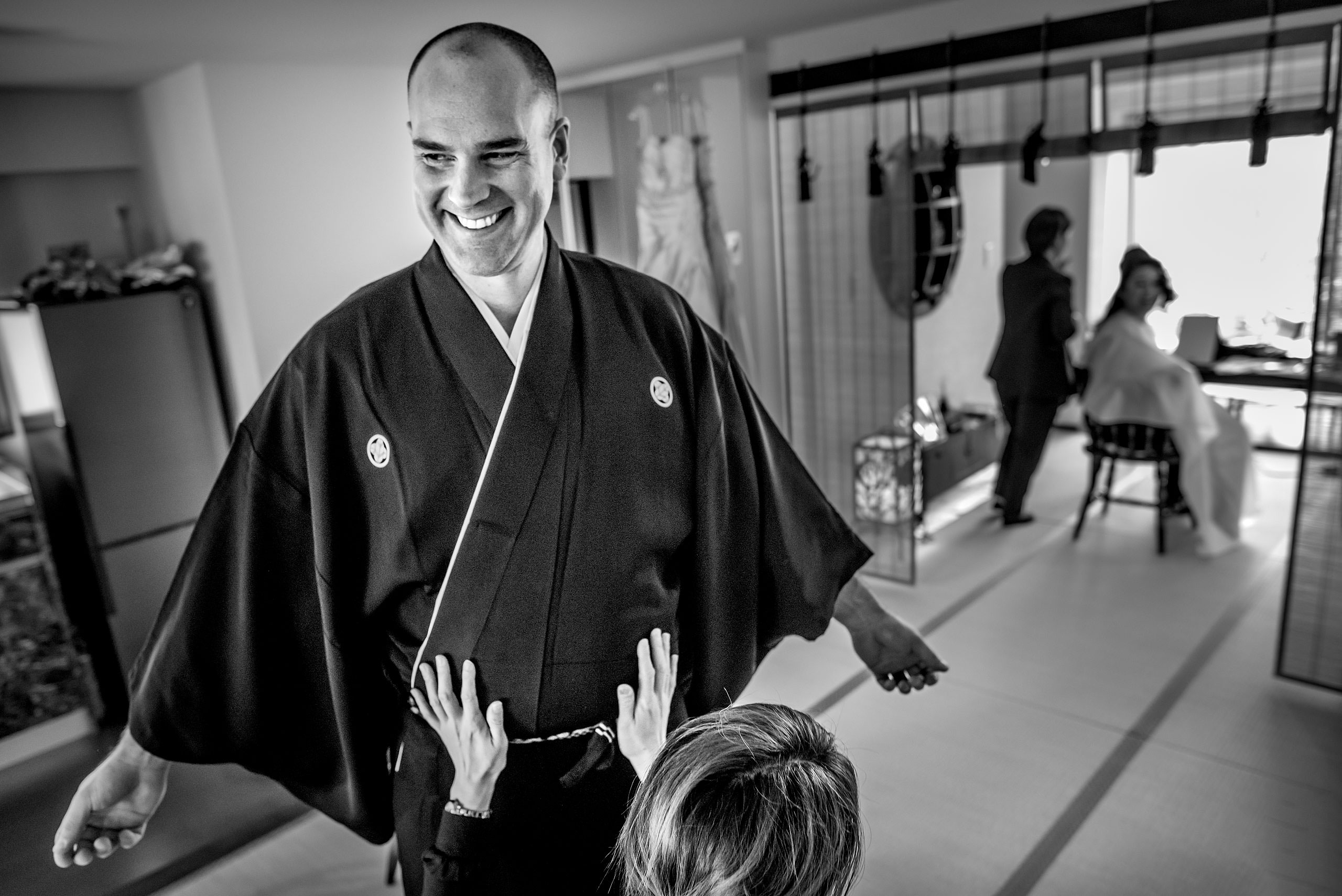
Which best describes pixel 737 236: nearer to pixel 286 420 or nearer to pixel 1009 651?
pixel 1009 651

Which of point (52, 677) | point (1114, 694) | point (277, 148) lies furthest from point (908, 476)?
point (52, 677)

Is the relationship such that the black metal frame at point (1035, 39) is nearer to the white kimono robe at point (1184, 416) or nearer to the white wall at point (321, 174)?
the white kimono robe at point (1184, 416)

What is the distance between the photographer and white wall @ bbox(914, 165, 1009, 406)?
4.70 meters

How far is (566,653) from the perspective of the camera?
125 centimetres

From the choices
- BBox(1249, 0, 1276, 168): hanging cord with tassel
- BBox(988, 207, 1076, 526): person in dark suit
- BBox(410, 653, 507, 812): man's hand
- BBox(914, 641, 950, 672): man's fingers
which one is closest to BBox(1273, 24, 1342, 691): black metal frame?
BBox(1249, 0, 1276, 168): hanging cord with tassel

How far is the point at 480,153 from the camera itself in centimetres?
114

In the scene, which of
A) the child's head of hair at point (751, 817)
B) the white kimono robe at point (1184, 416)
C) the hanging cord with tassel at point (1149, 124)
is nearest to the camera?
the child's head of hair at point (751, 817)

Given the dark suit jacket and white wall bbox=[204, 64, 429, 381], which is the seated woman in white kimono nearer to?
the dark suit jacket

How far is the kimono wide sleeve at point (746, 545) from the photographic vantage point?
1.36m

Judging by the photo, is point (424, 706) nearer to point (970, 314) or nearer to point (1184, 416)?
point (1184, 416)

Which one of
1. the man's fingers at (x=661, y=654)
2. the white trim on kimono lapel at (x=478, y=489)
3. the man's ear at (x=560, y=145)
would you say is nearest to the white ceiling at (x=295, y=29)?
the man's ear at (x=560, y=145)

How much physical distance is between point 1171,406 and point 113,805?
3.99 meters

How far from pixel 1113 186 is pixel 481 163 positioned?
16.8ft

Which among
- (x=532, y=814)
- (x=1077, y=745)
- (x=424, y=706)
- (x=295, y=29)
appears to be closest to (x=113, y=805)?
(x=424, y=706)
